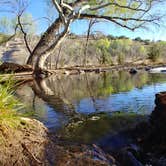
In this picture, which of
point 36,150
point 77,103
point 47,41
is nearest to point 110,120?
point 77,103

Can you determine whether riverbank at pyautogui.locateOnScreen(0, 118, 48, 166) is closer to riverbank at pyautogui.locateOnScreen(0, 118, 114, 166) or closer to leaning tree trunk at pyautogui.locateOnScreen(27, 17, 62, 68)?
riverbank at pyautogui.locateOnScreen(0, 118, 114, 166)

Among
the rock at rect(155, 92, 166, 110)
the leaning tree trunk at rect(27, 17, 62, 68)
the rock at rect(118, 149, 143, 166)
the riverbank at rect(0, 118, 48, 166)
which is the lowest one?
the leaning tree trunk at rect(27, 17, 62, 68)

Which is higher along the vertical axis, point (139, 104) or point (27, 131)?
point (27, 131)

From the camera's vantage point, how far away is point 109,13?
3038cm

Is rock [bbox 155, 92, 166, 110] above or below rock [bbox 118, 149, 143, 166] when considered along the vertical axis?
above

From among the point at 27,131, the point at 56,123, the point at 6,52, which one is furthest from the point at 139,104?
the point at 6,52

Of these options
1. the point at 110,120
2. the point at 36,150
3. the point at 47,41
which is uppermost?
the point at 36,150

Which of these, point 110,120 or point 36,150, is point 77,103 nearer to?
point 110,120

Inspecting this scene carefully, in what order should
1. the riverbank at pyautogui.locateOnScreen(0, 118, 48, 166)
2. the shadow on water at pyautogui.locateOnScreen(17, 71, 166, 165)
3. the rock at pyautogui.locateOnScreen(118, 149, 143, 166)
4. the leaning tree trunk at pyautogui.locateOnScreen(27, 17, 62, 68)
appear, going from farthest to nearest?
the leaning tree trunk at pyautogui.locateOnScreen(27, 17, 62, 68)
the shadow on water at pyautogui.locateOnScreen(17, 71, 166, 165)
the rock at pyautogui.locateOnScreen(118, 149, 143, 166)
the riverbank at pyautogui.locateOnScreen(0, 118, 48, 166)

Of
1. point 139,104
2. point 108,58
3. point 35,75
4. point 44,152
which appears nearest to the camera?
Result: point 44,152

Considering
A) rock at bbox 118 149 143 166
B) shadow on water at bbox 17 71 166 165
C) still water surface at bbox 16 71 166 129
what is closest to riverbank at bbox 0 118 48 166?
shadow on water at bbox 17 71 166 165

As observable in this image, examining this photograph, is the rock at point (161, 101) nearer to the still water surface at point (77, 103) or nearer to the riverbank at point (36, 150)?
the riverbank at point (36, 150)

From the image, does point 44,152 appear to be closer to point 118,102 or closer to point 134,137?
point 134,137

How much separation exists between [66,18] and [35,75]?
185 inches
